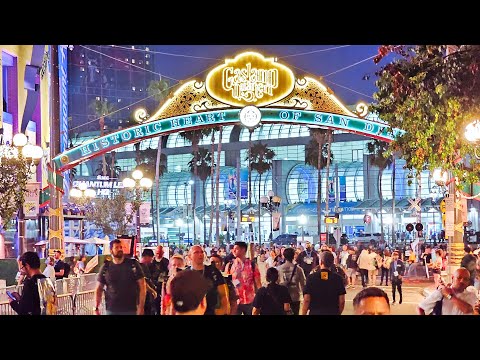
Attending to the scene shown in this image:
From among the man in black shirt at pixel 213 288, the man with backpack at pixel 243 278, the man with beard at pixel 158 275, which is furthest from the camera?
the man with beard at pixel 158 275

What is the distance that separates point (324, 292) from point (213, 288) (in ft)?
5.05

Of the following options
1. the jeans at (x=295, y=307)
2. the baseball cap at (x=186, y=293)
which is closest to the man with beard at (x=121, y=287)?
the jeans at (x=295, y=307)

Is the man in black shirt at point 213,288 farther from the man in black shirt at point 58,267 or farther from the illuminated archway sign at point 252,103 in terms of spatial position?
the man in black shirt at point 58,267

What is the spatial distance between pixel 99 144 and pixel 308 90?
5.24m

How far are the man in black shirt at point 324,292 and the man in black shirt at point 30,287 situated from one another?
3821mm

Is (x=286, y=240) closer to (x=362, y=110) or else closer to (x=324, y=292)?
(x=362, y=110)

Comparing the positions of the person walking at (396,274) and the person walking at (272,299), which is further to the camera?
the person walking at (396,274)

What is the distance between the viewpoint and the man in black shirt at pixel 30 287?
1235cm

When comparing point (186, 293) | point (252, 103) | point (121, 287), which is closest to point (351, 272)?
point (252, 103)

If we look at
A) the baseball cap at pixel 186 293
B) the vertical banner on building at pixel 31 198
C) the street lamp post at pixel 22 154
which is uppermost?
the street lamp post at pixel 22 154
